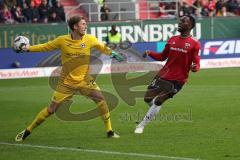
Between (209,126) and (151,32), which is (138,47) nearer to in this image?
(151,32)

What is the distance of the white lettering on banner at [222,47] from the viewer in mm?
33625

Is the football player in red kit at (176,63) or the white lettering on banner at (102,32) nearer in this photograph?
the football player in red kit at (176,63)

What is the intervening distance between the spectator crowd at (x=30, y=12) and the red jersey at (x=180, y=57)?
2011 centimetres

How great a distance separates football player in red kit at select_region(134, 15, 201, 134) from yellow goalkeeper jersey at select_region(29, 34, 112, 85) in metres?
1.27

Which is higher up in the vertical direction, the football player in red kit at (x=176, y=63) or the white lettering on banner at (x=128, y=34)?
the football player in red kit at (x=176, y=63)

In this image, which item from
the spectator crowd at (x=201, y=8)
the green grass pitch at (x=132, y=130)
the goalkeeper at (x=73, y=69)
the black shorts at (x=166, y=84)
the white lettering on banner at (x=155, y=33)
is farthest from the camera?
the spectator crowd at (x=201, y=8)

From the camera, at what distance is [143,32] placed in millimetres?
34781

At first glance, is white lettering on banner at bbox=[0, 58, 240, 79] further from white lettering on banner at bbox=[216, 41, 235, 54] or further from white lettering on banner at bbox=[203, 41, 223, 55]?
white lettering on banner at bbox=[216, 41, 235, 54]

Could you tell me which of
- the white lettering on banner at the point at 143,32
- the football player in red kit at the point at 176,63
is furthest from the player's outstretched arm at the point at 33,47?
the white lettering on banner at the point at 143,32

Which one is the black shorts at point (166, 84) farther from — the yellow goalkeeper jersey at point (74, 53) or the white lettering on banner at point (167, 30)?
the white lettering on banner at point (167, 30)

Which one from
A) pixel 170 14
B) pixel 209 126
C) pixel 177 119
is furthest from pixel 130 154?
pixel 170 14

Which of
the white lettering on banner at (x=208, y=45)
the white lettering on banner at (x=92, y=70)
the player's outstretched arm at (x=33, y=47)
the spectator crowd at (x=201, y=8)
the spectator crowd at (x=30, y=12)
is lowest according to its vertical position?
the white lettering on banner at (x=92, y=70)

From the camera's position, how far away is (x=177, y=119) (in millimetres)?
16359

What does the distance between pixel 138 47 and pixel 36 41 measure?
14.8ft
